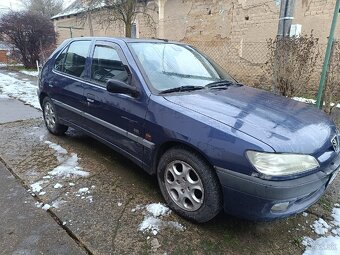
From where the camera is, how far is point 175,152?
8.36 ft

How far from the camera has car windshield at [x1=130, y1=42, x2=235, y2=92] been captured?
2.96 m

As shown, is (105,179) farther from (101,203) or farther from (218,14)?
(218,14)

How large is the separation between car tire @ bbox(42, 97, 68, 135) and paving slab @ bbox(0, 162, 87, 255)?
1688 millimetres

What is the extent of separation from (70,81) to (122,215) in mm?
2117

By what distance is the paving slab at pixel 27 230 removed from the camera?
2244mm

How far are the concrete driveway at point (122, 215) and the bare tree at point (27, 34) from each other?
14.7 m

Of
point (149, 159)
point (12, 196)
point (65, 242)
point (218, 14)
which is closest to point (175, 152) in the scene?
point (149, 159)

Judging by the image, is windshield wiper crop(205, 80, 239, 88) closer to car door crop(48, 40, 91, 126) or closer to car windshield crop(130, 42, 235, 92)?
car windshield crop(130, 42, 235, 92)

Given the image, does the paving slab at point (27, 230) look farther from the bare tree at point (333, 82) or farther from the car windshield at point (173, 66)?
the bare tree at point (333, 82)

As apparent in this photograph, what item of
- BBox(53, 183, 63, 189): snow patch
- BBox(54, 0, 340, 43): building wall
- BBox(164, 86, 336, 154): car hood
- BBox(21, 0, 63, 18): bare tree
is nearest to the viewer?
BBox(164, 86, 336, 154): car hood

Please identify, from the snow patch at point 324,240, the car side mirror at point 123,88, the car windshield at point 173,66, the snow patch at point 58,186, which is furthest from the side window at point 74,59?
the snow patch at point 324,240

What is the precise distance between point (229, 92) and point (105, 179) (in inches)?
68.6

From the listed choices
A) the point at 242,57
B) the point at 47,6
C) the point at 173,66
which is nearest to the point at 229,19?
the point at 242,57

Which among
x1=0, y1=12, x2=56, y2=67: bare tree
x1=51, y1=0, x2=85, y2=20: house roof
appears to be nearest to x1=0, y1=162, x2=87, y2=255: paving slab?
x1=0, y1=12, x2=56, y2=67: bare tree
